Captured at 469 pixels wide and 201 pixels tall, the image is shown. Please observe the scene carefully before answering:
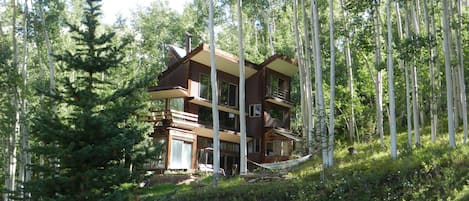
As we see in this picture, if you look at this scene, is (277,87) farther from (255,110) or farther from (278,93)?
(255,110)

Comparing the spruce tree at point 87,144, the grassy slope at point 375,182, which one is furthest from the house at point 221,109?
the spruce tree at point 87,144

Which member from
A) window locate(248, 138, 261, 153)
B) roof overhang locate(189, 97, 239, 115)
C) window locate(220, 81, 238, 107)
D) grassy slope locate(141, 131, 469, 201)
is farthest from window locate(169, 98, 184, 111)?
grassy slope locate(141, 131, 469, 201)

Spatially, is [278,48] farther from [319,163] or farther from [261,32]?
[319,163]

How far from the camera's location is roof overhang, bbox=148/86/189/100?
23.4 metres

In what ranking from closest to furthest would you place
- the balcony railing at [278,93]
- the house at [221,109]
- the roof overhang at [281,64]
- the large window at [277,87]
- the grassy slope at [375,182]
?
the grassy slope at [375,182] → the house at [221,109] → the roof overhang at [281,64] → the balcony railing at [278,93] → the large window at [277,87]

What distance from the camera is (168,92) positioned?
24.0 m

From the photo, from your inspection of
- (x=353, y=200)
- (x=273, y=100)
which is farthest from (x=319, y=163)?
(x=273, y=100)

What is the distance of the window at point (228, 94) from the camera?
85.2 ft

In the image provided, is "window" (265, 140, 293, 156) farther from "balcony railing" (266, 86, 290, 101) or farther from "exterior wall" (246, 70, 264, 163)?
"balcony railing" (266, 86, 290, 101)

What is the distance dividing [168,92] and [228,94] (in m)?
3.68

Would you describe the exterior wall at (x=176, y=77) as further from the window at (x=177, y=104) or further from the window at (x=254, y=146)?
the window at (x=254, y=146)

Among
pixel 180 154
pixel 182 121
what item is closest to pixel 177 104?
pixel 182 121

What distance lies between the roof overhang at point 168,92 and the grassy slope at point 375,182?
9.00 metres

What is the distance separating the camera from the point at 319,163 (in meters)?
15.9
